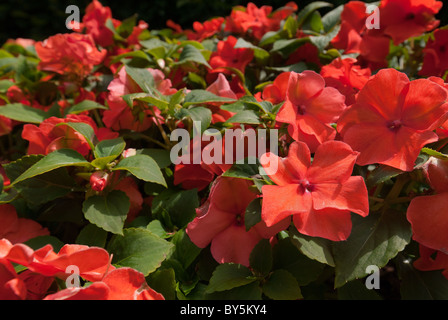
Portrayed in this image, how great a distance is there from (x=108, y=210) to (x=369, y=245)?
0.45 meters

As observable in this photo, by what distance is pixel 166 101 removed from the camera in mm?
883

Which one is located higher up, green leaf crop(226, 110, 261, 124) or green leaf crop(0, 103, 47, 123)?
green leaf crop(226, 110, 261, 124)

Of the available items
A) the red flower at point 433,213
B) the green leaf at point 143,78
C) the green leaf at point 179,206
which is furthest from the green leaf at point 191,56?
the red flower at point 433,213

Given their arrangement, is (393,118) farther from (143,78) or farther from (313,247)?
(143,78)

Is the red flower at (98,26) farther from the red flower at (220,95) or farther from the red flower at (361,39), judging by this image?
the red flower at (361,39)

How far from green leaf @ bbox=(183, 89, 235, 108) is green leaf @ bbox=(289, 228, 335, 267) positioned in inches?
12.8

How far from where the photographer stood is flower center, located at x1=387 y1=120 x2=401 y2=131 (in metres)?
0.71

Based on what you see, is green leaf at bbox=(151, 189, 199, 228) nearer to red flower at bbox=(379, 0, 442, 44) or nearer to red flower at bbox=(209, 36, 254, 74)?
red flower at bbox=(209, 36, 254, 74)

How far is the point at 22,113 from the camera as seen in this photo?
1016 millimetres

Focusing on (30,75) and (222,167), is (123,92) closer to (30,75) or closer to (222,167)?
(222,167)

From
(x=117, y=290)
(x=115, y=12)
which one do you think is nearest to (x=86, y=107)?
(x=117, y=290)

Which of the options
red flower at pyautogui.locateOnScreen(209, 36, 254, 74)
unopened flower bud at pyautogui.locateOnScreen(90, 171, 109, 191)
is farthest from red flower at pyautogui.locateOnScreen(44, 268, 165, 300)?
red flower at pyautogui.locateOnScreen(209, 36, 254, 74)
